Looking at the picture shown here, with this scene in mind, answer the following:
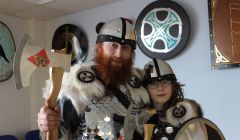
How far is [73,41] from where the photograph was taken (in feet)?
10.5

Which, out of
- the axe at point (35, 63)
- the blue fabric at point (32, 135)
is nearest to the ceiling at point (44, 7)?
the blue fabric at point (32, 135)

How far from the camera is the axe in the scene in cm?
100

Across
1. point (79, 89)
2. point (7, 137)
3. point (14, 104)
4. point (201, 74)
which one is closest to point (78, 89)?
point (79, 89)

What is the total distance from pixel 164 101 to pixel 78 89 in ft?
1.33

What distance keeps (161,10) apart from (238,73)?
0.79 metres

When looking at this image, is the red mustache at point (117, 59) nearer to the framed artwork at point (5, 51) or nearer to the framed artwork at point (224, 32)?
the framed artwork at point (224, 32)

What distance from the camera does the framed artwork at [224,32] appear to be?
2.27m

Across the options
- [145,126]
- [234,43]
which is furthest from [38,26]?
[145,126]

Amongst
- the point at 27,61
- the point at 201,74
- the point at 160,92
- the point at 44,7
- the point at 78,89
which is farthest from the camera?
the point at 44,7

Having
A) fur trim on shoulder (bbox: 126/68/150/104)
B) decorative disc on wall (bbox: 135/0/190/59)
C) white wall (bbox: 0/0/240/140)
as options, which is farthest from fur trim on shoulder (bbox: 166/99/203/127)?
decorative disc on wall (bbox: 135/0/190/59)

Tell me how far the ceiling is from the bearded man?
149 cm

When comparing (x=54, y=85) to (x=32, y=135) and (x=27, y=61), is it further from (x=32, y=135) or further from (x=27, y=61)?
(x=32, y=135)

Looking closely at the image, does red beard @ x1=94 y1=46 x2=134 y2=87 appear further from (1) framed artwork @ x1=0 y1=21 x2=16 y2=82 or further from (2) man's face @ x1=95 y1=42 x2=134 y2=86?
(1) framed artwork @ x1=0 y1=21 x2=16 y2=82

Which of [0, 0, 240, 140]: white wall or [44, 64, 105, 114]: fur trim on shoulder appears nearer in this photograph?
[44, 64, 105, 114]: fur trim on shoulder
